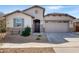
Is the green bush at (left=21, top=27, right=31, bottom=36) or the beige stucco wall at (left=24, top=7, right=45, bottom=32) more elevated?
the beige stucco wall at (left=24, top=7, right=45, bottom=32)

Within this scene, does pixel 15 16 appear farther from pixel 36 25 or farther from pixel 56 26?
pixel 56 26

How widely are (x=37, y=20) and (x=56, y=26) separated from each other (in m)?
0.55

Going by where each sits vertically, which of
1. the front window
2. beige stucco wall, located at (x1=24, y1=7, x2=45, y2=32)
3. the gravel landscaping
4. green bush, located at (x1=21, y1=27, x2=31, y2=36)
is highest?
beige stucco wall, located at (x1=24, y1=7, x2=45, y2=32)

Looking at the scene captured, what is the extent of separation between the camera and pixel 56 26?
5203mm

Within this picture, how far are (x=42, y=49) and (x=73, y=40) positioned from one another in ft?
2.60

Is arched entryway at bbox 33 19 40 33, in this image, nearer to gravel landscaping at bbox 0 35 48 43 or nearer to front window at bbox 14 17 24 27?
gravel landscaping at bbox 0 35 48 43

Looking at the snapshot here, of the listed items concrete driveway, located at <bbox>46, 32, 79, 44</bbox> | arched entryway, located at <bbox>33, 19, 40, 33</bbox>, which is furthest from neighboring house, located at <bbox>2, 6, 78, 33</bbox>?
concrete driveway, located at <bbox>46, 32, 79, 44</bbox>

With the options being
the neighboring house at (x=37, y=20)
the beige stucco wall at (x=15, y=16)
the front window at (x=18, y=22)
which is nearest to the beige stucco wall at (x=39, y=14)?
the neighboring house at (x=37, y=20)

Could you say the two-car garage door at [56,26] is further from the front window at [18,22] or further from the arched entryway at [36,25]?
the front window at [18,22]

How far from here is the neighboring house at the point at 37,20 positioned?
16.3 ft

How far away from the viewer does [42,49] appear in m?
4.85

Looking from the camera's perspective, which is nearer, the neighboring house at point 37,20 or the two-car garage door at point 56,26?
the neighboring house at point 37,20

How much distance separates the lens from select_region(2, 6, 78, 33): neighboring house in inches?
196
